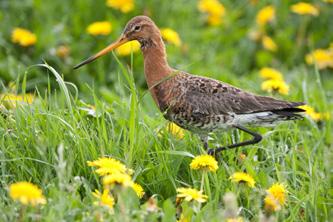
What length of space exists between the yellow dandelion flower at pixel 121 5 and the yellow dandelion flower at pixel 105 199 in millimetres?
4298

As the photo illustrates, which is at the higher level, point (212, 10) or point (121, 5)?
point (212, 10)

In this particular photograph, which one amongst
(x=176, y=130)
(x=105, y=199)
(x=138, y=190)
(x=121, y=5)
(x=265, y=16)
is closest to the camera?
(x=105, y=199)

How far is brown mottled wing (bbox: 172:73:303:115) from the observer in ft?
18.7

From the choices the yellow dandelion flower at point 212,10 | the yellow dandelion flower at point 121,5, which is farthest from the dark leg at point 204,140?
the yellow dandelion flower at point 212,10

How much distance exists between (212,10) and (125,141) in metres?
4.89

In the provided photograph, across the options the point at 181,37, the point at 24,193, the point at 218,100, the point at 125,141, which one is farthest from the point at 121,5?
the point at 24,193

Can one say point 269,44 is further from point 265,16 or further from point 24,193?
point 24,193

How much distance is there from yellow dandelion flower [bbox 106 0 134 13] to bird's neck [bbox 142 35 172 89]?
2681 mm

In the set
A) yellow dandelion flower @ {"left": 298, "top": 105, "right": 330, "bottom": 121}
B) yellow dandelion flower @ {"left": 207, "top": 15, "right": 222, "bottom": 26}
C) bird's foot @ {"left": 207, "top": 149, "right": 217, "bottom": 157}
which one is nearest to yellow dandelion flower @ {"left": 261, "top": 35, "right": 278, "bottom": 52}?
yellow dandelion flower @ {"left": 207, "top": 15, "right": 222, "bottom": 26}

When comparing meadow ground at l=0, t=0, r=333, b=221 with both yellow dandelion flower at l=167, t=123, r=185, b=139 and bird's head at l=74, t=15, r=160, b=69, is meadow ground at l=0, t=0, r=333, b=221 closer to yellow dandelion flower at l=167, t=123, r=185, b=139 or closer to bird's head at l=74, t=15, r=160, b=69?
yellow dandelion flower at l=167, t=123, r=185, b=139

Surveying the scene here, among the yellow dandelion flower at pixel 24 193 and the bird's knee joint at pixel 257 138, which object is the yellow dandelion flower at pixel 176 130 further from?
the yellow dandelion flower at pixel 24 193

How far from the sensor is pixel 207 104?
5766 millimetres

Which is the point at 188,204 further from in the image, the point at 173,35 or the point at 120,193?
the point at 173,35

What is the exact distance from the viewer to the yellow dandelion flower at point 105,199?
4379mm
